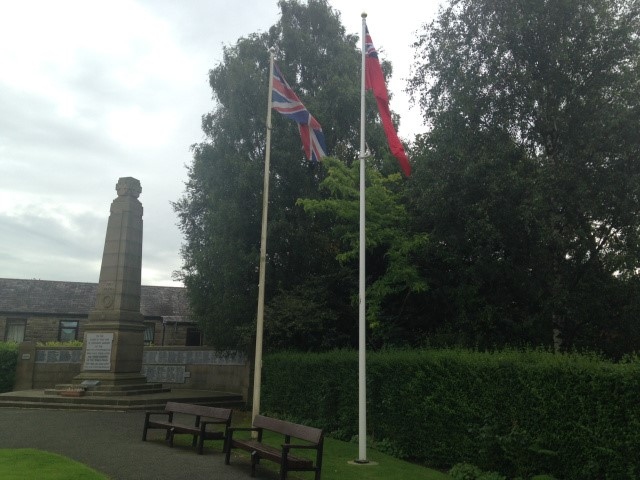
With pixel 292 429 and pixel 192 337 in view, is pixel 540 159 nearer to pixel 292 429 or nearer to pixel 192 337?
pixel 292 429

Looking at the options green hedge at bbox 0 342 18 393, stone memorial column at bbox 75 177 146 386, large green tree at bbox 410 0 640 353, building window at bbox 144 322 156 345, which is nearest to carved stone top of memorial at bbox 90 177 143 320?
stone memorial column at bbox 75 177 146 386

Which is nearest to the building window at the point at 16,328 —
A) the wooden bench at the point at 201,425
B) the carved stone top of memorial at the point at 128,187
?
the carved stone top of memorial at the point at 128,187

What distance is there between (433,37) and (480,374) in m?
11.2

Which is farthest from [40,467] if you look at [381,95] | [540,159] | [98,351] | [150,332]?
Result: [150,332]

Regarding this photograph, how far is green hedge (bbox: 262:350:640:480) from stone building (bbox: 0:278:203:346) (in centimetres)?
2746

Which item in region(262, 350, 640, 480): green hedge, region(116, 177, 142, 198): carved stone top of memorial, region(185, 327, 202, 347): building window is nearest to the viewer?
region(262, 350, 640, 480): green hedge

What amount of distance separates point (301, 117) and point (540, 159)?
6.96 m

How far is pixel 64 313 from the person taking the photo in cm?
3928

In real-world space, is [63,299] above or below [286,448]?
above

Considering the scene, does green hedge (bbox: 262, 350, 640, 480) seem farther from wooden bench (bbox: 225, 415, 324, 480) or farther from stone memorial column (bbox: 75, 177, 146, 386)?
stone memorial column (bbox: 75, 177, 146, 386)

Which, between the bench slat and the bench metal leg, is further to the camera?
the bench metal leg

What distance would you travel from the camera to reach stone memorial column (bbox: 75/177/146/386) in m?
20.8

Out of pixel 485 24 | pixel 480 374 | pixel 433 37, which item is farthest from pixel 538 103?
pixel 480 374

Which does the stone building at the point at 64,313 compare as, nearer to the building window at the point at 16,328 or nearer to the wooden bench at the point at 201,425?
the building window at the point at 16,328
